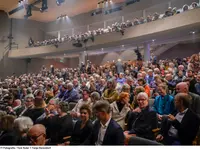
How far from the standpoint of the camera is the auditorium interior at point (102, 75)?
6.00 ft

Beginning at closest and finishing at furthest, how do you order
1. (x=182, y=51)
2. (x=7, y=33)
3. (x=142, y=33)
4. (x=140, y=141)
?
(x=140, y=141)
(x=7, y=33)
(x=182, y=51)
(x=142, y=33)

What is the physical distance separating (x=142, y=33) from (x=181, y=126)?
5.82 m

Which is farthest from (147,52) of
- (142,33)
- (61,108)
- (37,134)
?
(37,134)

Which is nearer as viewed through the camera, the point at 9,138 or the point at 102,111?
the point at 102,111

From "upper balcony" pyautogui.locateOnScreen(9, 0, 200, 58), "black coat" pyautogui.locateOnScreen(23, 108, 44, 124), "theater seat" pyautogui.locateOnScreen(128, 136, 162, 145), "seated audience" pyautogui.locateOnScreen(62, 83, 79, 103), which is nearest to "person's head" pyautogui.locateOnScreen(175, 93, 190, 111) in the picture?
"theater seat" pyautogui.locateOnScreen(128, 136, 162, 145)

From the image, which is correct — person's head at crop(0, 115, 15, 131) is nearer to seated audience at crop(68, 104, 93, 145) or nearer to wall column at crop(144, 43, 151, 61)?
Answer: seated audience at crop(68, 104, 93, 145)

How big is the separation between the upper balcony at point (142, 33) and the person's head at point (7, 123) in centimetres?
406

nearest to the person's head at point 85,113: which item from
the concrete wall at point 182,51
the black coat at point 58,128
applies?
the black coat at point 58,128

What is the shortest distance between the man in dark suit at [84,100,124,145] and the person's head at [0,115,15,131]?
72cm

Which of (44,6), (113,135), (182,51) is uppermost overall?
(44,6)

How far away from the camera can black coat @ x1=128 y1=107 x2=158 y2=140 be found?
1919 millimetres

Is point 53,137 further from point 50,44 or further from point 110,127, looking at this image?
point 50,44

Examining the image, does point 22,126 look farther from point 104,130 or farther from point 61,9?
point 61,9

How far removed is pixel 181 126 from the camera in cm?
171
